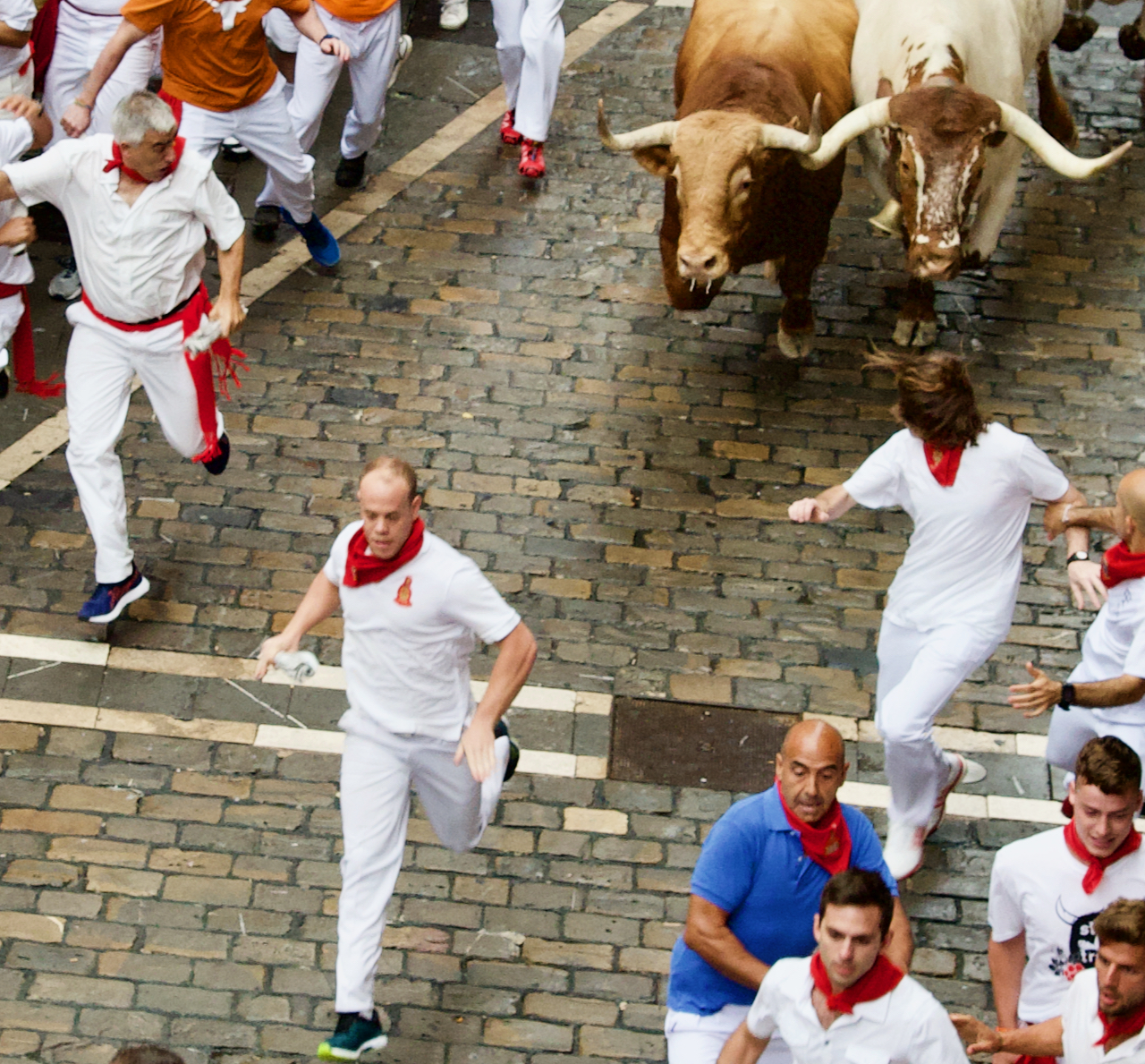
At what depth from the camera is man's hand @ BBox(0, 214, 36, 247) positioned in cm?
836

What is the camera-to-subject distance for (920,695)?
7199mm

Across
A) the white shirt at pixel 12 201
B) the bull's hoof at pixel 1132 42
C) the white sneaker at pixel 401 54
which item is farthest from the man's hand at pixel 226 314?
the bull's hoof at pixel 1132 42

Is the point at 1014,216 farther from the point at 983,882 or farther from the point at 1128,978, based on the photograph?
the point at 1128,978

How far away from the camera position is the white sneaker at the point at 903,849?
7578mm

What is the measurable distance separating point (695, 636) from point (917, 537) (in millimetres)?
1849

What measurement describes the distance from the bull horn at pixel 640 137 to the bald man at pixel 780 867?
4.80 metres

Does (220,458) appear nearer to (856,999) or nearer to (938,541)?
(938,541)

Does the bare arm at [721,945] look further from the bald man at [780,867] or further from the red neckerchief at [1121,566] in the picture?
the red neckerchief at [1121,566]

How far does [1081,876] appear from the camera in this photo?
580 centimetres

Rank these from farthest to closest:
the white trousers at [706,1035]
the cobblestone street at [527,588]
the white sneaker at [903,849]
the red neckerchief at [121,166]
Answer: the red neckerchief at [121,166] < the white sneaker at [903,849] < the cobblestone street at [527,588] < the white trousers at [706,1035]

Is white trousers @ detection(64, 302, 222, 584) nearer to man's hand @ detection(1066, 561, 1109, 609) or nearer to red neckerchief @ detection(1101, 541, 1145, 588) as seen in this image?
man's hand @ detection(1066, 561, 1109, 609)

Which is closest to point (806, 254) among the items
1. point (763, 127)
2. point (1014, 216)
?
point (763, 127)

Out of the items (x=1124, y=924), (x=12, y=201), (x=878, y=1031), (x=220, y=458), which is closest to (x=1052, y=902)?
(x=1124, y=924)

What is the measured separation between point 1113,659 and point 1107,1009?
2133 mm
